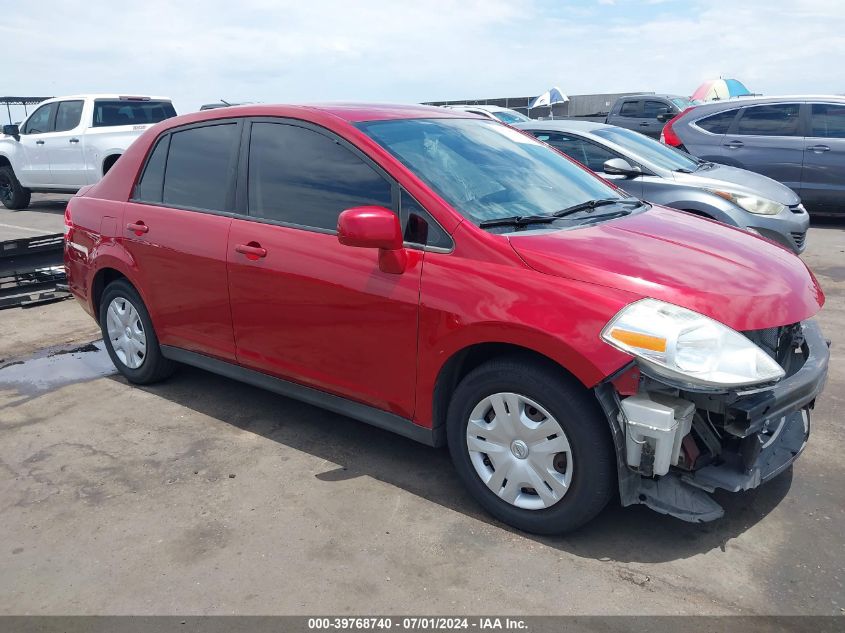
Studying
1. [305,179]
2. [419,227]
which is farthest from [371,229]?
[305,179]

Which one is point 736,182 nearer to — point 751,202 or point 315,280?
point 751,202

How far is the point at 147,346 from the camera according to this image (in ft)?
15.3

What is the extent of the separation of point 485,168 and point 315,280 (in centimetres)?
97

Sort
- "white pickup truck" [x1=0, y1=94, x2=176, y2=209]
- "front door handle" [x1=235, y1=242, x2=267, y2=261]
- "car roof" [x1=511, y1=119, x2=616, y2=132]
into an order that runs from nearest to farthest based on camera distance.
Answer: "front door handle" [x1=235, y1=242, x2=267, y2=261] → "car roof" [x1=511, y1=119, x2=616, y2=132] → "white pickup truck" [x1=0, y1=94, x2=176, y2=209]

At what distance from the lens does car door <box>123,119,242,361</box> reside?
4.04m

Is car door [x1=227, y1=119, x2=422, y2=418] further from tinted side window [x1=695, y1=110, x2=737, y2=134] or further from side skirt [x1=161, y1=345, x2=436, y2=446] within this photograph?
tinted side window [x1=695, y1=110, x2=737, y2=134]

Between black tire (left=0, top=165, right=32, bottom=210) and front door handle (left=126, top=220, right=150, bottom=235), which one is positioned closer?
front door handle (left=126, top=220, right=150, bottom=235)

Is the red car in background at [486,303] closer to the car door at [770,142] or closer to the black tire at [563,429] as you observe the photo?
the black tire at [563,429]

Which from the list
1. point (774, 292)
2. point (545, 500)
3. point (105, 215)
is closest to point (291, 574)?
point (545, 500)

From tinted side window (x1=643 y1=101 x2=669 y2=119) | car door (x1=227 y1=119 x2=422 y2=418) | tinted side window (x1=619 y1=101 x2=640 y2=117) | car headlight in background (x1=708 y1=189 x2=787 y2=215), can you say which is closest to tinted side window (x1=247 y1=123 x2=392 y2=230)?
car door (x1=227 y1=119 x2=422 y2=418)

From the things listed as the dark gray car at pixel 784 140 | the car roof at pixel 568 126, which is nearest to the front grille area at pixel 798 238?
the car roof at pixel 568 126

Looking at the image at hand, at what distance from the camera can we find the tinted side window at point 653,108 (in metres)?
17.1

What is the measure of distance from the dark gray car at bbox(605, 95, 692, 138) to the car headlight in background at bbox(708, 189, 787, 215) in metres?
10.2

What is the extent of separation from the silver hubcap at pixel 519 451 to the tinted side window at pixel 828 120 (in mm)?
8975
